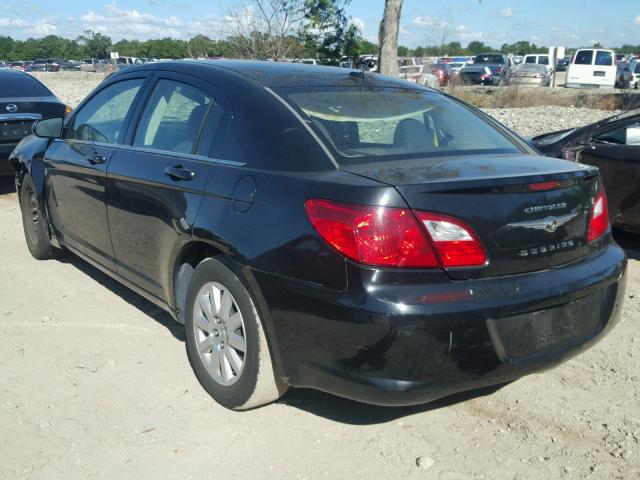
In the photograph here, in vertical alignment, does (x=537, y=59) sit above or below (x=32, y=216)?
below

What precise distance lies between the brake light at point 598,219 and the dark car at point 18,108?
7.87 m

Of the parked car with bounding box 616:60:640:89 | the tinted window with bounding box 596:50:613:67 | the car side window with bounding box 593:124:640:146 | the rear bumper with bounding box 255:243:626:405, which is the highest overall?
the car side window with bounding box 593:124:640:146

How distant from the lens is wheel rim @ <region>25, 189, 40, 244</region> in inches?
234

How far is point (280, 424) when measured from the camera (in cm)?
341

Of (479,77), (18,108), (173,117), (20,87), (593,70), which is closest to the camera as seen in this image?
(173,117)

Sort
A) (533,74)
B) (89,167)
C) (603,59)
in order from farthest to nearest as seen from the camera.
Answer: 1. (533,74)
2. (603,59)
3. (89,167)

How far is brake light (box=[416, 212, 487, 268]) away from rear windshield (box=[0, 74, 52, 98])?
848 cm

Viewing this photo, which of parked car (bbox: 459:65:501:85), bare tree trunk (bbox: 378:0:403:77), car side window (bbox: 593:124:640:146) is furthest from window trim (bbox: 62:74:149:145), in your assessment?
parked car (bbox: 459:65:501:85)

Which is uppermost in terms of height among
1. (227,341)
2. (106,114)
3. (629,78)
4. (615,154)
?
(106,114)

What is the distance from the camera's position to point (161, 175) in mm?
3828

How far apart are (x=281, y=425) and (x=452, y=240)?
1.29 meters

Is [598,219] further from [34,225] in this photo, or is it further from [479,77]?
[479,77]

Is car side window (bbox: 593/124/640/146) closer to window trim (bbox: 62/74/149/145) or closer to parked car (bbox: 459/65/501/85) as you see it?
window trim (bbox: 62/74/149/145)

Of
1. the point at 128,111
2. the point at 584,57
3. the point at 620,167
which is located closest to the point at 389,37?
the point at 620,167
